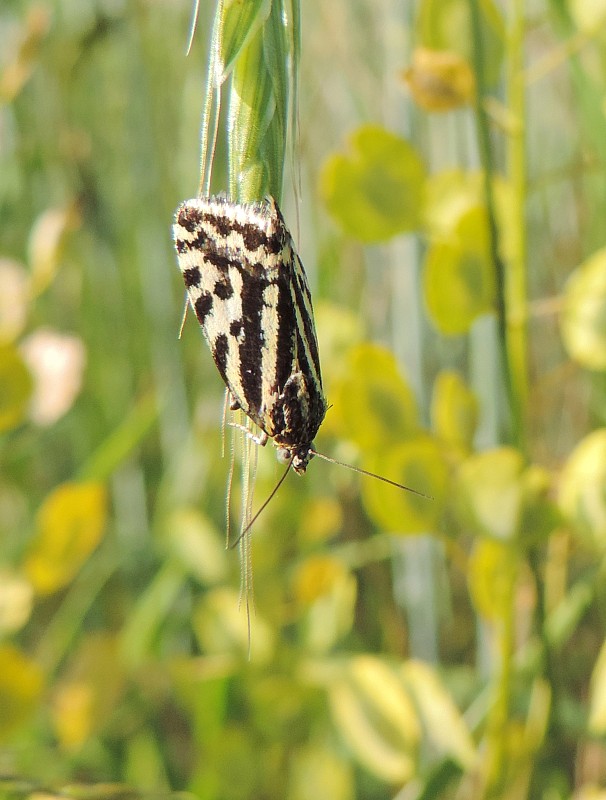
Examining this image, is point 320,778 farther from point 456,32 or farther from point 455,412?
point 456,32

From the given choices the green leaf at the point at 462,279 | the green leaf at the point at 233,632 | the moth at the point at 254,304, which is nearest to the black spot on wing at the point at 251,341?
the moth at the point at 254,304

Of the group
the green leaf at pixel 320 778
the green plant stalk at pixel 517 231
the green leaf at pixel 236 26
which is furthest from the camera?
the green leaf at pixel 320 778

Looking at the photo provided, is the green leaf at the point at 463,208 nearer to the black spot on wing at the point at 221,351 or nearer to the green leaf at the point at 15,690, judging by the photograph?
the black spot on wing at the point at 221,351

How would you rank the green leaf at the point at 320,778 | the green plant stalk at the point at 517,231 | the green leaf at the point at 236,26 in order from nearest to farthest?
the green leaf at the point at 236,26, the green plant stalk at the point at 517,231, the green leaf at the point at 320,778

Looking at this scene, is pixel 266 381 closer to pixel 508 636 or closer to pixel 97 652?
pixel 508 636

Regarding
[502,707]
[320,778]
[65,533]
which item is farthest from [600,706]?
[65,533]

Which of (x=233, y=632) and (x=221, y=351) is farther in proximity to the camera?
(x=233, y=632)

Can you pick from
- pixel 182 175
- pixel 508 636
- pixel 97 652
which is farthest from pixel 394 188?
pixel 182 175

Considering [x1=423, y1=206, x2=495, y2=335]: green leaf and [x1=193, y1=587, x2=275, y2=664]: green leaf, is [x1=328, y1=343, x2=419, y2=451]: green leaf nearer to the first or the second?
[x1=423, y1=206, x2=495, y2=335]: green leaf

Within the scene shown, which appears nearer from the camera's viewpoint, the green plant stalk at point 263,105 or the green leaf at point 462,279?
the green plant stalk at point 263,105
